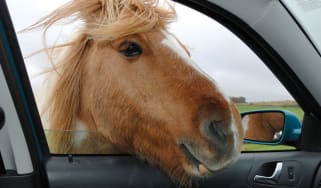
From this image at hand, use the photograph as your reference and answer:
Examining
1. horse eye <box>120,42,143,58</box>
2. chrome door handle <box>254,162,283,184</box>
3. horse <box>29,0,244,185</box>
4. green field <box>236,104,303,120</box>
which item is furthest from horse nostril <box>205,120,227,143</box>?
horse eye <box>120,42,143,58</box>

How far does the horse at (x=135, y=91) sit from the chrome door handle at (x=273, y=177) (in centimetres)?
26

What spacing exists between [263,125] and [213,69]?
392mm

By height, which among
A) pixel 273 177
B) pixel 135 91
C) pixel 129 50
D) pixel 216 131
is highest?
pixel 129 50

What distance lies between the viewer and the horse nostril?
7.23 ft

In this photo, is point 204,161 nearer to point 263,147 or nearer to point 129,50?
point 263,147

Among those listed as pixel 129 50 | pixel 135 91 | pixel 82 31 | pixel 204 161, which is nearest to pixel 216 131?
pixel 204 161

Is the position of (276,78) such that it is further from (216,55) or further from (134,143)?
(134,143)

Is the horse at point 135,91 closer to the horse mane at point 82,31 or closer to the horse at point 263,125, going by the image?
the horse mane at point 82,31

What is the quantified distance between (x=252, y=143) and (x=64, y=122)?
87 cm

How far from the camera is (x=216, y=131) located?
87.7 inches

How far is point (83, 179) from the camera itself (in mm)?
2291

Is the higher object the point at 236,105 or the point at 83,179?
the point at 236,105

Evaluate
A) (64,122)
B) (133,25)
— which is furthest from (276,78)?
(64,122)

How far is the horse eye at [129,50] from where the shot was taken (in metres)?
2.23
